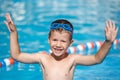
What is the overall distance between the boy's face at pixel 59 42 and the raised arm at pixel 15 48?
305 millimetres

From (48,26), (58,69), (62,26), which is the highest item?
(62,26)

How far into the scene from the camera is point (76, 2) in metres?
14.1

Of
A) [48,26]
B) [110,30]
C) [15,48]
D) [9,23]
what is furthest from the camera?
[48,26]

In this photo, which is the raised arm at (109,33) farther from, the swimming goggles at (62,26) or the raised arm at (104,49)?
the swimming goggles at (62,26)

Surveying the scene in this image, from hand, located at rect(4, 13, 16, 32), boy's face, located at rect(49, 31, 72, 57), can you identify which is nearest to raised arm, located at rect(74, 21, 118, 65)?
boy's face, located at rect(49, 31, 72, 57)

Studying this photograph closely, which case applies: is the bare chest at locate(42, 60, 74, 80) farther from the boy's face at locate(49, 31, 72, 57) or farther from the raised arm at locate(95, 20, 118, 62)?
the raised arm at locate(95, 20, 118, 62)

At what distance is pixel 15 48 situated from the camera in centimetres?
386

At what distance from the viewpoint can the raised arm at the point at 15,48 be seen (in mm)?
3750

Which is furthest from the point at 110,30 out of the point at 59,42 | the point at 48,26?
the point at 48,26

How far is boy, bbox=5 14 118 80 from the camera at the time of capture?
3805mm

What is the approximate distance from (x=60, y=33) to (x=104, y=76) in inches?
122

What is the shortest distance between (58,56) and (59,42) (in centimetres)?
23

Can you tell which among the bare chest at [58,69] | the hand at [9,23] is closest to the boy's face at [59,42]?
the bare chest at [58,69]

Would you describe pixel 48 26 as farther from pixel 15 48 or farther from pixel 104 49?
pixel 104 49
